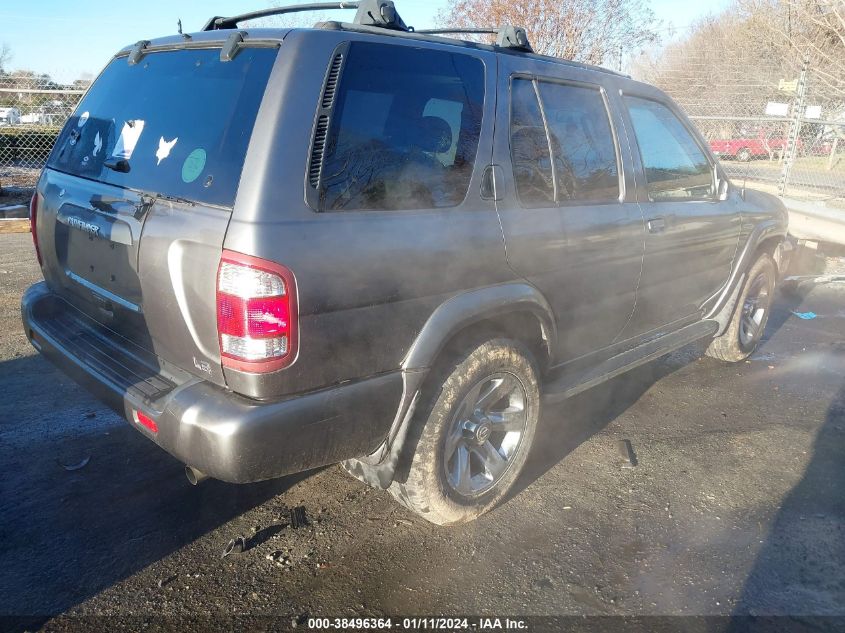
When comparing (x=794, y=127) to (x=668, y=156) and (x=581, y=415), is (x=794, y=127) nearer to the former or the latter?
(x=668, y=156)

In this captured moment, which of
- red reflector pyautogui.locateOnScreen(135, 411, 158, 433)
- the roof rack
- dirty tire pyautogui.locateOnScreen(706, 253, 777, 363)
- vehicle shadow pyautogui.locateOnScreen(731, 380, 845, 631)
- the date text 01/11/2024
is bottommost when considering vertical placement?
the date text 01/11/2024

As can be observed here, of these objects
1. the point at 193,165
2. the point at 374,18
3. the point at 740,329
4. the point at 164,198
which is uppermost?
the point at 374,18

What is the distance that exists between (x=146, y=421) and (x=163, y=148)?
108cm

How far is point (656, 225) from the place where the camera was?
3746mm

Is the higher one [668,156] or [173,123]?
[173,123]

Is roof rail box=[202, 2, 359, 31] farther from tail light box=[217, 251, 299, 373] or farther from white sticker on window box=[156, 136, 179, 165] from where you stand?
tail light box=[217, 251, 299, 373]

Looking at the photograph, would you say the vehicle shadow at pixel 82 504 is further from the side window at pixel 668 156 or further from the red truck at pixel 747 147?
the red truck at pixel 747 147

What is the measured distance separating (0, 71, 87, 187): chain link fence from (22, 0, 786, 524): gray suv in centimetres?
857

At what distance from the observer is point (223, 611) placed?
8.08 feet

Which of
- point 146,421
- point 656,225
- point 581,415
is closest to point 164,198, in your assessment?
point 146,421

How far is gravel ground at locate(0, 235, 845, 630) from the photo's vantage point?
2.56 meters

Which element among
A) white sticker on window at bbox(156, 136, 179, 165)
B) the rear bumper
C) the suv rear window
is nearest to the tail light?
the rear bumper

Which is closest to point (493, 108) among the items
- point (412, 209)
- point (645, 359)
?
point (412, 209)

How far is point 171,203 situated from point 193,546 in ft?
4.75
